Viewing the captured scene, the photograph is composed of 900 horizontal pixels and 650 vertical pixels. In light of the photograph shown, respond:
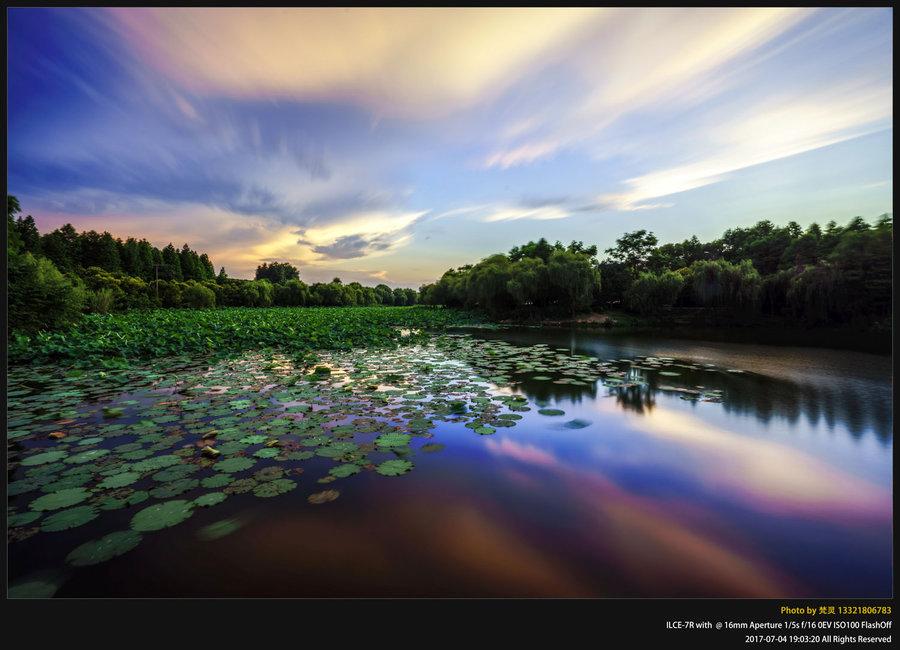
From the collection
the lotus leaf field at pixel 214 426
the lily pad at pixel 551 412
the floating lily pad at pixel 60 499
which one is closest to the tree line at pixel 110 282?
the lotus leaf field at pixel 214 426

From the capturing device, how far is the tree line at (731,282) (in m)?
23.2

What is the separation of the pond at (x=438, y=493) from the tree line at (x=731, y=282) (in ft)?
77.4

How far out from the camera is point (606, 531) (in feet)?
8.75

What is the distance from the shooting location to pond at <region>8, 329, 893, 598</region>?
2.20m

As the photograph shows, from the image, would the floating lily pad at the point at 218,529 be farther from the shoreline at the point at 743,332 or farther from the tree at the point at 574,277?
the tree at the point at 574,277

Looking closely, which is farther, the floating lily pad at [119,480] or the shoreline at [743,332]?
the shoreline at [743,332]

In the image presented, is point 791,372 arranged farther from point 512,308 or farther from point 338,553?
point 512,308

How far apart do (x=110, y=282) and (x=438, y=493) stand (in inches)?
1929

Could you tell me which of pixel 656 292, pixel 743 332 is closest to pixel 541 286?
pixel 656 292

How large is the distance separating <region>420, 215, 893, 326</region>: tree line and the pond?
77.4 feet

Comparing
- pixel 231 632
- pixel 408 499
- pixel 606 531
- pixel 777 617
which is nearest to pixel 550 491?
pixel 606 531

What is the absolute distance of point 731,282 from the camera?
92.7 feet

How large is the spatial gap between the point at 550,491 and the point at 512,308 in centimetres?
3289

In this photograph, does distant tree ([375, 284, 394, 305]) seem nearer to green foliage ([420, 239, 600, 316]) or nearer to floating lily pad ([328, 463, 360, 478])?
green foliage ([420, 239, 600, 316])
